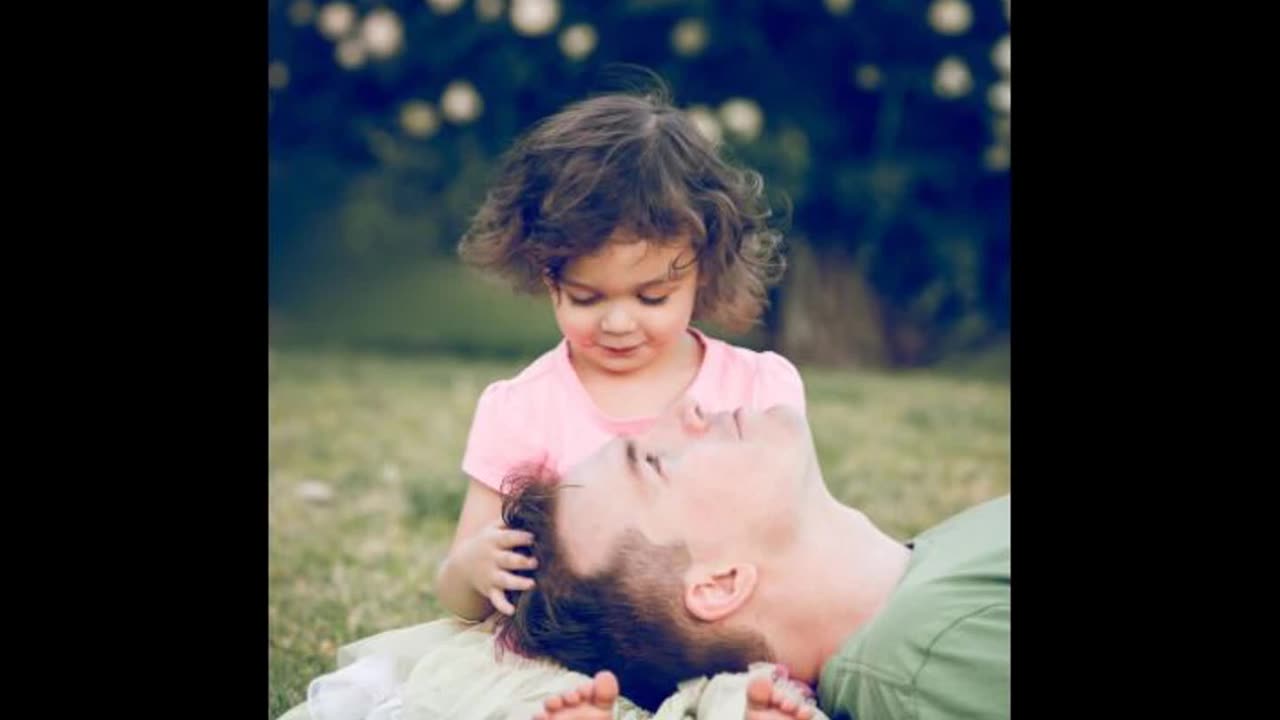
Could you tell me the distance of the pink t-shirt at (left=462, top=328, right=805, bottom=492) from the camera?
2312 mm

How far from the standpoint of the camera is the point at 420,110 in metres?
3.68

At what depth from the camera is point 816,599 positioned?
2178 millimetres

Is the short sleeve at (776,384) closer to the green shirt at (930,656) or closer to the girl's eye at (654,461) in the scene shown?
the girl's eye at (654,461)

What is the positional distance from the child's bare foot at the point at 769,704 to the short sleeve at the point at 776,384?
1.39 ft

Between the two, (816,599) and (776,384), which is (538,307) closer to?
(776,384)

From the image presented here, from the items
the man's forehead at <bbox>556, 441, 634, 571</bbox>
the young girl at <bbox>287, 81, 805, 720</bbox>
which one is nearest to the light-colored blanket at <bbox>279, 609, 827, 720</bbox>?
the young girl at <bbox>287, 81, 805, 720</bbox>

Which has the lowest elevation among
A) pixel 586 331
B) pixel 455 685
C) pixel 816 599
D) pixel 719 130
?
pixel 455 685

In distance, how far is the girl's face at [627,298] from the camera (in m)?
2.22

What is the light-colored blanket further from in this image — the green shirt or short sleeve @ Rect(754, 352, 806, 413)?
short sleeve @ Rect(754, 352, 806, 413)

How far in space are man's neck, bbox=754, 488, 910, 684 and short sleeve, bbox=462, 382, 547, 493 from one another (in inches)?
16.0

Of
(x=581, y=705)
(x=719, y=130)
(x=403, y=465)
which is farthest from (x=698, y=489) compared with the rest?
(x=403, y=465)

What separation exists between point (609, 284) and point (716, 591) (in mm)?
457

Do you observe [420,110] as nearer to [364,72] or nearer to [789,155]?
[364,72]
